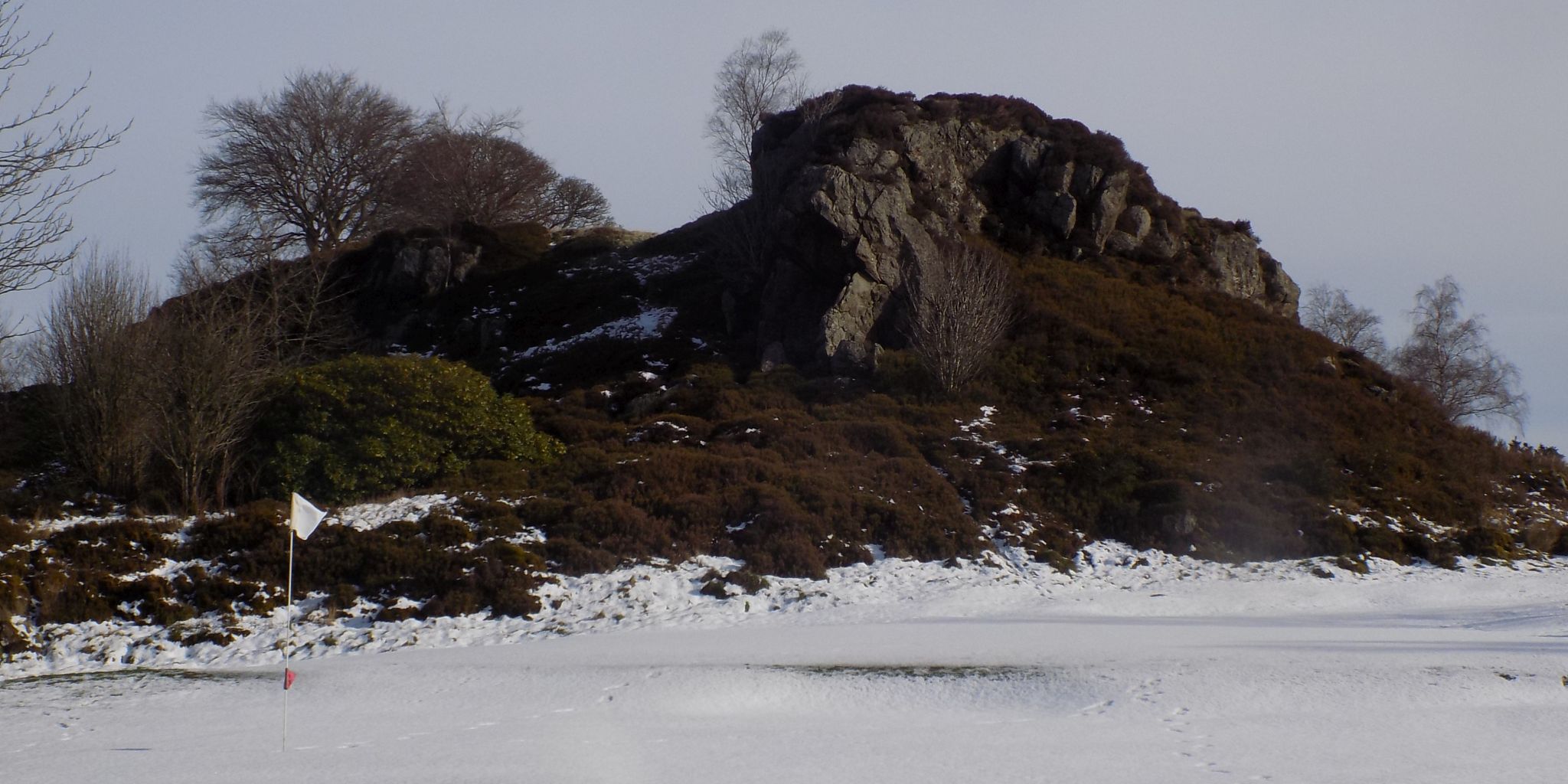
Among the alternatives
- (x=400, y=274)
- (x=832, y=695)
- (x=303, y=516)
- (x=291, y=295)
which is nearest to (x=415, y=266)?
(x=400, y=274)

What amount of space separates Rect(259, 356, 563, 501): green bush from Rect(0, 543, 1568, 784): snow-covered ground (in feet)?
15.9

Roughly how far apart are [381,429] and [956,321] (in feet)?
46.0

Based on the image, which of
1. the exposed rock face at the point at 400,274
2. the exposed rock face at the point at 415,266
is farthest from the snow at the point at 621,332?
the exposed rock face at the point at 415,266

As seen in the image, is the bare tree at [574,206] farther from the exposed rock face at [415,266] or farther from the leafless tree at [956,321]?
the leafless tree at [956,321]

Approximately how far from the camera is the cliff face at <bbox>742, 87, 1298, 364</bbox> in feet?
99.6

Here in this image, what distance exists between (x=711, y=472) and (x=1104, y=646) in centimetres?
983

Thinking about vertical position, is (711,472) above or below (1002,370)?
below

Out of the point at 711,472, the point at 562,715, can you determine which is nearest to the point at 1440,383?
the point at 711,472

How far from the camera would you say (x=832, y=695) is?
37.1 ft

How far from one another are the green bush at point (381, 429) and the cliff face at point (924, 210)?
10342 mm

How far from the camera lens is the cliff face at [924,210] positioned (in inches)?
1195

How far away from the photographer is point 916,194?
1366 inches

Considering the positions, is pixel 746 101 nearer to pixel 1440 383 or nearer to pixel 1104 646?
pixel 1440 383

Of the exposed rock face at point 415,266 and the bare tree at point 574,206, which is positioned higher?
the bare tree at point 574,206
